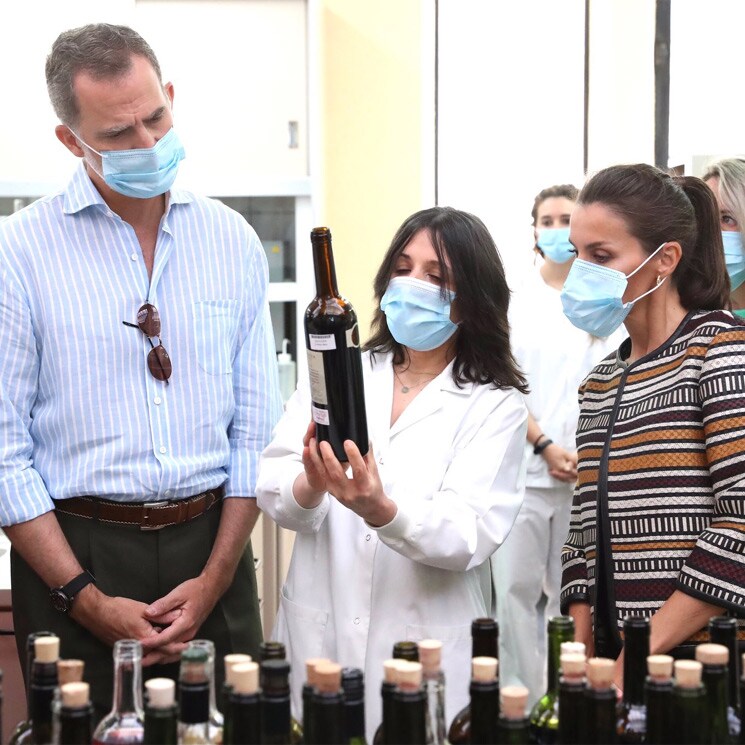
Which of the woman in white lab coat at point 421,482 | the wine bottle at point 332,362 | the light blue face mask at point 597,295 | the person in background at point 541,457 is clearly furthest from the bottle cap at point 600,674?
the person in background at point 541,457

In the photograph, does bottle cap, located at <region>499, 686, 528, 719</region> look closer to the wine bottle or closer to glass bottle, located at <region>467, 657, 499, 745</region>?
glass bottle, located at <region>467, 657, 499, 745</region>

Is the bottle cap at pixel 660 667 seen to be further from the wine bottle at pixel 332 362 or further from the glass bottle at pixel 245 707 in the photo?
the wine bottle at pixel 332 362

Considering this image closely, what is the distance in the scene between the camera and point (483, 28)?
5906mm

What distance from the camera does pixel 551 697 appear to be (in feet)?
3.44

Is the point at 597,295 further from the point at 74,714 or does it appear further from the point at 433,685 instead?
the point at 74,714

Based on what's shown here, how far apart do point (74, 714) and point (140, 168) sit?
3.35 feet

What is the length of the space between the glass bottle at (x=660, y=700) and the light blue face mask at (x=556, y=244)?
2.63 meters

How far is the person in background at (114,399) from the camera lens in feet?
5.43

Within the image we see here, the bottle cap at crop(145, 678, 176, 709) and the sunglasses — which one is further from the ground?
the sunglasses

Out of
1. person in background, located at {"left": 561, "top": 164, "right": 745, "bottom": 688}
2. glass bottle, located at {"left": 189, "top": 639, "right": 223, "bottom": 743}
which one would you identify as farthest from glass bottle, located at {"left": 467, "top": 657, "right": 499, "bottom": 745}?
person in background, located at {"left": 561, "top": 164, "right": 745, "bottom": 688}

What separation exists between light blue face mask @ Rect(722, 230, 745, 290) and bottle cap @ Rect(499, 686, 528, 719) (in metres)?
1.53

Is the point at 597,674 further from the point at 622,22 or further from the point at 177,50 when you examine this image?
the point at 177,50

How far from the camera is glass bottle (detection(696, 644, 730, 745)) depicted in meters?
0.92

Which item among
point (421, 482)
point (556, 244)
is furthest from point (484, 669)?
point (556, 244)
